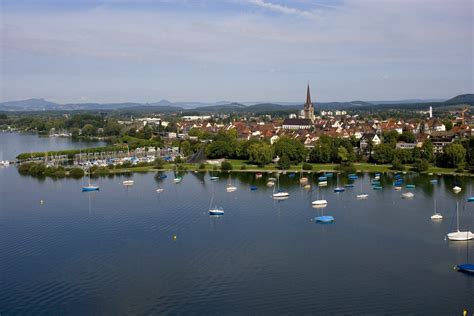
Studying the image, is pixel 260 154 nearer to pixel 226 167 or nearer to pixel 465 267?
pixel 226 167

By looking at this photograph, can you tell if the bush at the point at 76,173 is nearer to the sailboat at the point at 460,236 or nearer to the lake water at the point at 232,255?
the lake water at the point at 232,255

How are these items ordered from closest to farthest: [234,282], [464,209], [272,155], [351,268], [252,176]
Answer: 1. [234,282]
2. [351,268]
3. [464,209]
4. [252,176]
5. [272,155]

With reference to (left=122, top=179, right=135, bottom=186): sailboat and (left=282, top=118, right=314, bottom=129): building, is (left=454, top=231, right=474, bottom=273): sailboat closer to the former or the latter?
(left=122, top=179, right=135, bottom=186): sailboat

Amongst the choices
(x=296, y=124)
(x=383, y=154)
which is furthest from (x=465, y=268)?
(x=296, y=124)

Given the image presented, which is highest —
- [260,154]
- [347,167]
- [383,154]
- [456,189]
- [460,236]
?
[260,154]

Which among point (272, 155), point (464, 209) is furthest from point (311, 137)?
point (464, 209)

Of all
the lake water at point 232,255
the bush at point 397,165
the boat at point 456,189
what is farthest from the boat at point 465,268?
the bush at point 397,165

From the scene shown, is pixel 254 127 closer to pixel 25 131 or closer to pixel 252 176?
pixel 252 176
